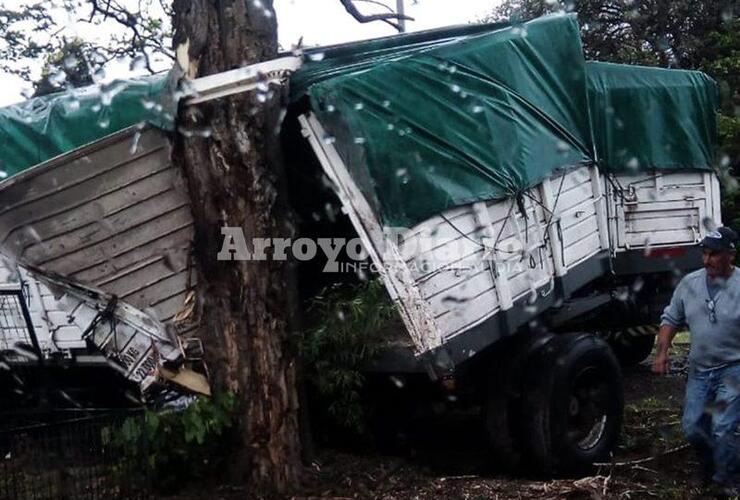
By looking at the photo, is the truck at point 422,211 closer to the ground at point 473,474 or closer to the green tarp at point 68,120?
the green tarp at point 68,120

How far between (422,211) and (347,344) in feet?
3.36

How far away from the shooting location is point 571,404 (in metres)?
6.16

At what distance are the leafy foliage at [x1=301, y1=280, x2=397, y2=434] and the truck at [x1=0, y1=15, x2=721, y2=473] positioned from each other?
0.49ft

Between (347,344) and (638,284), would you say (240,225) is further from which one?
(638,284)

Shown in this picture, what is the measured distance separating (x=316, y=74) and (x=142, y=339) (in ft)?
6.27

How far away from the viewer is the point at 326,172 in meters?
5.16

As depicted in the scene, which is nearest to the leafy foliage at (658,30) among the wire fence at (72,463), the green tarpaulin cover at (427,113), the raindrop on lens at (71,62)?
the raindrop on lens at (71,62)

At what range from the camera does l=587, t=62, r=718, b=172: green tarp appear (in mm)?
7426

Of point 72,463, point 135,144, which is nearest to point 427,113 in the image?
point 135,144

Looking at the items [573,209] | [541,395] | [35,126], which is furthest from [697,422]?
[35,126]

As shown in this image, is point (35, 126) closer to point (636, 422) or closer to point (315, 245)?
point (315, 245)

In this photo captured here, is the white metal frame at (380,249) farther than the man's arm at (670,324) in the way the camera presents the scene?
No

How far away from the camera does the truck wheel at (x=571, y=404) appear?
5859 mm

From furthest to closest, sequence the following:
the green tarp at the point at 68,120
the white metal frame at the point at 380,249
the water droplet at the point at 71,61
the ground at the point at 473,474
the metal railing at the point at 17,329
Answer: the water droplet at the point at 71,61, the metal railing at the point at 17,329, the green tarp at the point at 68,120, the ground at the point at 473,474, the white metal frame at the point at 380,249
